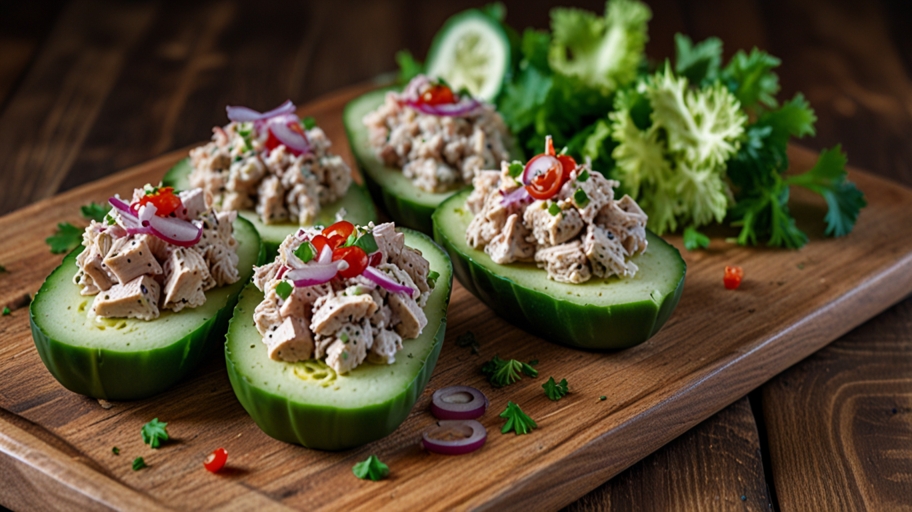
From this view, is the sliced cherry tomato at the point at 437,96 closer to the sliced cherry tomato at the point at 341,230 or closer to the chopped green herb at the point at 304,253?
the sliced cherry tomato at the point at 341,230

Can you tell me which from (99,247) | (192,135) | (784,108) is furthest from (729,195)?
(192,135)

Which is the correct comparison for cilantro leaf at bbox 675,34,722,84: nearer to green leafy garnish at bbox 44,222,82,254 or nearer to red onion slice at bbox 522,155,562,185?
red onion slice at bbox 522,155,562,185

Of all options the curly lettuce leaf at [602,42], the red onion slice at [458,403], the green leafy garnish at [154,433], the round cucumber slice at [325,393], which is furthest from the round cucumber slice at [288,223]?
the curly lettuce leaf at [602,42]

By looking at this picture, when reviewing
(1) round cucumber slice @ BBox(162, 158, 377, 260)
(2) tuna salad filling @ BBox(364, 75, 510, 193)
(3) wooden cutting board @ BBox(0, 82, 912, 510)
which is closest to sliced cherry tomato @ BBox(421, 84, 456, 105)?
(2) tuna salad filling @ BBox(364, 75, 510, 193)

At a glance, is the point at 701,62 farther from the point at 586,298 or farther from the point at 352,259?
the point at 352,259

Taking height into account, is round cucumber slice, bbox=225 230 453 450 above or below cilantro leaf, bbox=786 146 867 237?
above

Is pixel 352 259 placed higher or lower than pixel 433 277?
higher

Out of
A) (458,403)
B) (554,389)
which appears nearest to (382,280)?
(458,403)
